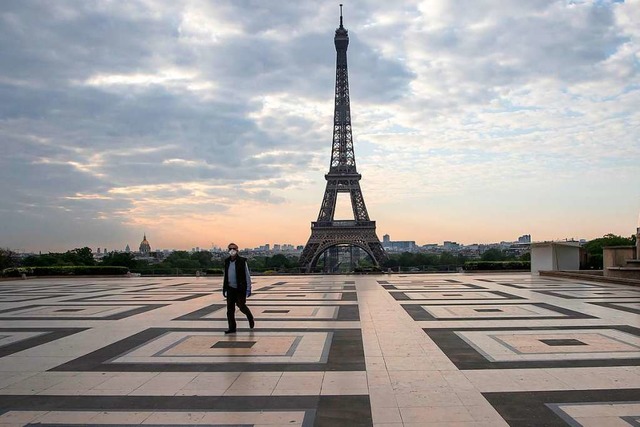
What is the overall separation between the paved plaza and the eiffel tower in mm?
48688

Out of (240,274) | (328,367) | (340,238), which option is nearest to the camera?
(328,367)

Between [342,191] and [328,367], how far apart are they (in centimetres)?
6144

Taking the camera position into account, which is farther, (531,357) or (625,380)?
(531,357)

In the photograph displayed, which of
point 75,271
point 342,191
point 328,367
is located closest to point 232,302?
point 328,367

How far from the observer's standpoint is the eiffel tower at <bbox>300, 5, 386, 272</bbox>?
61156 millimetres

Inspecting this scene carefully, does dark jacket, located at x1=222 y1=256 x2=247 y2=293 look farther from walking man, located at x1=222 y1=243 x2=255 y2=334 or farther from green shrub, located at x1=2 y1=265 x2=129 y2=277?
green shrub, located at x1=2 y1=265 x2=129 y2=277

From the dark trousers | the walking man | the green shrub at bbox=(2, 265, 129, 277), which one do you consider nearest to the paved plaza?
the dark trousers

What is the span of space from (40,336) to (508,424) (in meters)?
8.12

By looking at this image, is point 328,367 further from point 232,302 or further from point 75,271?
point 75,271

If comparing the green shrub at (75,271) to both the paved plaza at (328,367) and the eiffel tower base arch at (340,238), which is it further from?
the eiffel tower base arch at (340,238)

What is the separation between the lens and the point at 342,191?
6775 centimetres

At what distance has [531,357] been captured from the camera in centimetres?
698

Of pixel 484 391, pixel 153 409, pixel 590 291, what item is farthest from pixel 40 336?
pixel 590 291

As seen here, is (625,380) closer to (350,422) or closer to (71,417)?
(350,422)
